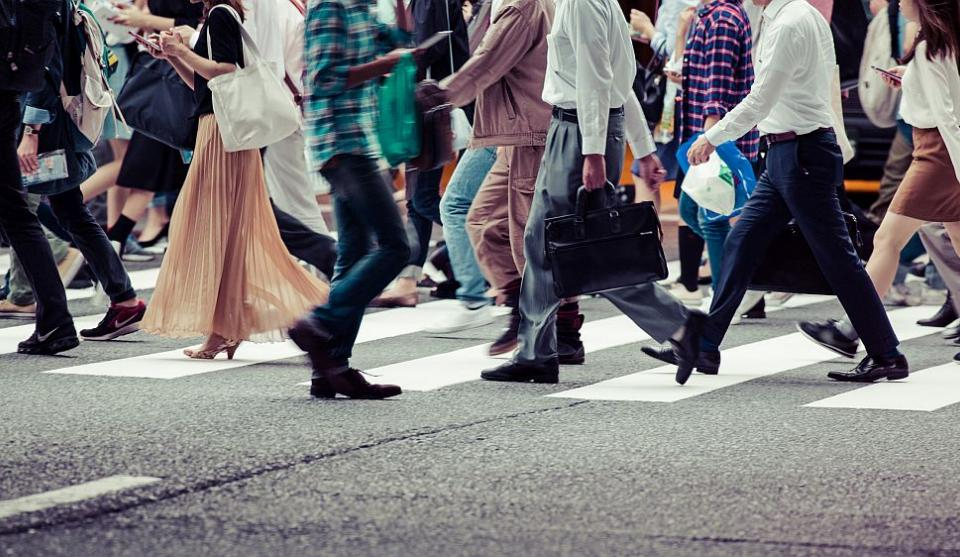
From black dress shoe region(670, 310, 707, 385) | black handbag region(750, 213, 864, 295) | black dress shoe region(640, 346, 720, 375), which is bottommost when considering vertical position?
black dress shoe region(640, 346, 720, 375)

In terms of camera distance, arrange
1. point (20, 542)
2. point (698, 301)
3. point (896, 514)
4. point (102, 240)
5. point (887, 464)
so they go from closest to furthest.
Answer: point (20, 542), point (896, 514), point (887, 464), point (102, 240), point (698, 301)

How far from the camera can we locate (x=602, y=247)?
7414mm

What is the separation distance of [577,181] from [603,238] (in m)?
0.26

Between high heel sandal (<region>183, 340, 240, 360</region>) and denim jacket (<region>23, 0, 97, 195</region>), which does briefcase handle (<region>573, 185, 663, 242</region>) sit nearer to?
high heel sandal (<region>183, 340, 240, 360</region>)

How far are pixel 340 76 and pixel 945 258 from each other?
3.76 meters

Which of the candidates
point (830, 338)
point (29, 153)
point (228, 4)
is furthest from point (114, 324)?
point (830, 338)

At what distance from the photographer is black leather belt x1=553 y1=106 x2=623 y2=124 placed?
752 cm

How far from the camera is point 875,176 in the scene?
598 inches

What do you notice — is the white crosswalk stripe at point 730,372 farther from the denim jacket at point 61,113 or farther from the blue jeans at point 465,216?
the denim jacket at point 61,113

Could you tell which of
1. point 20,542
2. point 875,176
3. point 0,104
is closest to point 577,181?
point 0,104

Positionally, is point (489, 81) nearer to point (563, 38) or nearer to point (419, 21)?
point (563, 38)

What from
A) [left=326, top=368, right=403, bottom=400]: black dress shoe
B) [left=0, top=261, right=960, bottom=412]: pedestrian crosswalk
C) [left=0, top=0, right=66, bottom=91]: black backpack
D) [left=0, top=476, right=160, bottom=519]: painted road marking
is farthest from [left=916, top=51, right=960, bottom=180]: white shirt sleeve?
[left=0, top=476, right=160, bottom=519]: painted road marking

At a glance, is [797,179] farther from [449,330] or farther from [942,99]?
[449,330]

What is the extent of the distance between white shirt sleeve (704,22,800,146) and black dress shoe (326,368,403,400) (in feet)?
5.78
